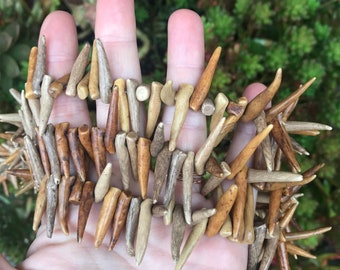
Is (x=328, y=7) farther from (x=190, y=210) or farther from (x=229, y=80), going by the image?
(x=190, y=210)

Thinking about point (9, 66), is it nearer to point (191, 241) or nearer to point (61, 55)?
point (61, 55)

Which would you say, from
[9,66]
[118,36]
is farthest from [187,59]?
[9,66]

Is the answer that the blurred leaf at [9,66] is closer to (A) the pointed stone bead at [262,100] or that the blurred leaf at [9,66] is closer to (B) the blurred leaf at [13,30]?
(B) the blurred leaf at [13,30]

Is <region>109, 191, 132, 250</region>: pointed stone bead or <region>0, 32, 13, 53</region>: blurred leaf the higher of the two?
<region>0, 32, 13, 53</region>: blurred leaf

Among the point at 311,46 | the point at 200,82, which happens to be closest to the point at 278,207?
the point at 200,82

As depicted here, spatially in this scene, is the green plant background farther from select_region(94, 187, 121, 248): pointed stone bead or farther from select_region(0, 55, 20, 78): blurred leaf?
select_region(94, 187, 121, 248): pointed stone bead

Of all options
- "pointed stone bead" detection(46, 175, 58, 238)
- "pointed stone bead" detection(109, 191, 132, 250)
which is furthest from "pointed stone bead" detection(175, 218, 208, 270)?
"pointed stone bead" detection(46, 175, 58, 238)
